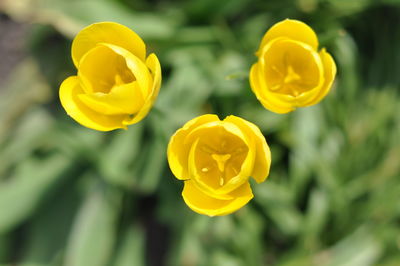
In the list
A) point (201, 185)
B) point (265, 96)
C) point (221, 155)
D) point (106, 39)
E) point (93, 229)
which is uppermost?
point (106, 39)

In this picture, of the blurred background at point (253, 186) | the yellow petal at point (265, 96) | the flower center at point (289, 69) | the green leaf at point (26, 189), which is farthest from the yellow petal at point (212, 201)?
the green leaf at point (26, 189)

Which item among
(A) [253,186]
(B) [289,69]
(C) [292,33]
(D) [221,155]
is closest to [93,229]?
(A) [253,186]

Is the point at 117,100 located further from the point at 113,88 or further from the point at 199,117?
the point at 199,117

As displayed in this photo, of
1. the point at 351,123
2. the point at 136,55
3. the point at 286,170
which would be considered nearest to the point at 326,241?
the point at 286,170

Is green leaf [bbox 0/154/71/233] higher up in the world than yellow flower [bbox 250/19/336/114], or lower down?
lower down

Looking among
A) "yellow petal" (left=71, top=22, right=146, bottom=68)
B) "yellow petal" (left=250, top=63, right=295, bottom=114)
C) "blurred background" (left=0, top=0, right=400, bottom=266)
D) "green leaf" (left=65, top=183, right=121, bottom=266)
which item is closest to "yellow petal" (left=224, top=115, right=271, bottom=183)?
"yellow petal" (left=250, top=63, right=295, bottom=114)

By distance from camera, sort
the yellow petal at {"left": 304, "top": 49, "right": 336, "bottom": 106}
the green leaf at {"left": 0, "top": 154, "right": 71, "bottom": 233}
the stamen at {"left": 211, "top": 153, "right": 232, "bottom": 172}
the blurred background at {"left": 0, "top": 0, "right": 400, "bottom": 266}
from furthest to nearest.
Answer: the green leaf at {"left": 0, "top": 154, "right": 71, "bottom": 233}, the blurred background at {"left": 0, "top": 0, "right": 400, "bottom": 266}, the stamen at {"left": 211, "top": 153, "right": 232, "bottom": 172}, the yellow petal at {"left": 304, "top": 49, "right": 336, "bottom": 106}

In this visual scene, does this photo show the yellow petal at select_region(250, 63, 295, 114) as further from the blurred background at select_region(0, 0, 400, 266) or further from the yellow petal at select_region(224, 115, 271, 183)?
the blurred background at select_region(0, 0, 400, 266)
